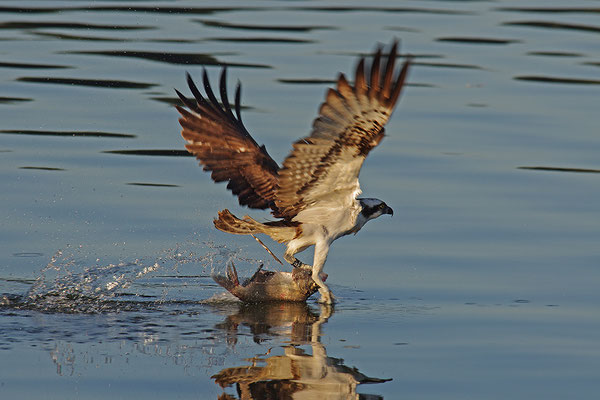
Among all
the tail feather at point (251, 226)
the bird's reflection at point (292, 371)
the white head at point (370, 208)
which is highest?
the white head at point (370, 208)

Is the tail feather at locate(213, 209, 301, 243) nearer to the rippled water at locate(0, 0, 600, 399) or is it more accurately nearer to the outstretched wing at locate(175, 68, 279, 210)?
the outstretched wing at locate(175, 68, 279, 210)

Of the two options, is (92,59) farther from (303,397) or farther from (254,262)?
(303,397)

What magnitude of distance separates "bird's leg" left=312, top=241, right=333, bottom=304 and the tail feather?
0.77 ft

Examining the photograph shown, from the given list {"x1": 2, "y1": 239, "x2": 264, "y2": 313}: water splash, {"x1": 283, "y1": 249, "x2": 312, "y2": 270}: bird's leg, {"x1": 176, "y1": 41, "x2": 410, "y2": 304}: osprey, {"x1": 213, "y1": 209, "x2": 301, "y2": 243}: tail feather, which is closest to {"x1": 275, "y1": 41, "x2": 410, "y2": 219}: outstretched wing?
{"x1": 176, "y1": 41, "x2": 410, "y2": 304}: osprey

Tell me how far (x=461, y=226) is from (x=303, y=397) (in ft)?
13.3

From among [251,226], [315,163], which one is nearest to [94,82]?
[251,226]

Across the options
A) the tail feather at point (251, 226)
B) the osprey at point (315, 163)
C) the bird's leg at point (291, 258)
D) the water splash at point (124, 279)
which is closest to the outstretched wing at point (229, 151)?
the osprey at point (315, 163)

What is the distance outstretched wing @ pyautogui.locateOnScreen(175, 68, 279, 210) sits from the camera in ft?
30.9

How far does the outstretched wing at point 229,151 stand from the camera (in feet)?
30.9

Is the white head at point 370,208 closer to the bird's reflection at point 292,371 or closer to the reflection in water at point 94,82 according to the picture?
the bird's reflection at point 292,371

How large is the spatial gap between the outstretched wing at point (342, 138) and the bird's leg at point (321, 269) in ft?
1.08

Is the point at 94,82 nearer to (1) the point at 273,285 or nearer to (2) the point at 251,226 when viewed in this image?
(2) the point at 251,226

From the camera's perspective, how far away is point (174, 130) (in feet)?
44.1

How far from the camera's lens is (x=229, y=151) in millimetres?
9648
